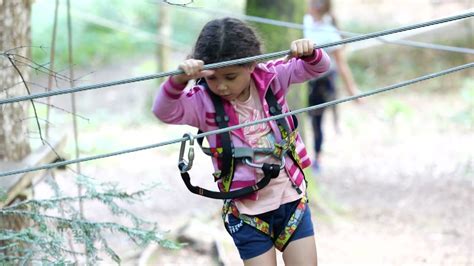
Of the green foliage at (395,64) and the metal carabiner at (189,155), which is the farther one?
the green foliage at (395,64)

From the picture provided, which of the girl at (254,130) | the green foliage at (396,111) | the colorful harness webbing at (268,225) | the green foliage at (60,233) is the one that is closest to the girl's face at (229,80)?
the girl at (254,130)

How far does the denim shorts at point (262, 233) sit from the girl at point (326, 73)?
3580 millimetres

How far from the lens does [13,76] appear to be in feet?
10.8

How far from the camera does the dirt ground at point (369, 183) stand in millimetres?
4734

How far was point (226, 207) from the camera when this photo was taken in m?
2.39

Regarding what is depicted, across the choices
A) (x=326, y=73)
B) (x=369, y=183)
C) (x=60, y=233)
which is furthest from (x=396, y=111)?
(x=60, y=233)

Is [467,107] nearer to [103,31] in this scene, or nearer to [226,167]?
[226,167]

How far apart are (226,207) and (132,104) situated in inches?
398

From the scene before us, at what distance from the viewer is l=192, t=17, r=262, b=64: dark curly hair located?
87.2 inches

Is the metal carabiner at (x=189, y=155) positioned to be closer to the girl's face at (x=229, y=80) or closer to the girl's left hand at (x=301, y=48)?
the girl's face at (x=229, y=80)

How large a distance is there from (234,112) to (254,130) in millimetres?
91

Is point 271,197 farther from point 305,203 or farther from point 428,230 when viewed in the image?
point 428,230

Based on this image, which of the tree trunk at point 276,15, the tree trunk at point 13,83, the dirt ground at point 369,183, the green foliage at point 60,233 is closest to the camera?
the green foliage at point 60,233

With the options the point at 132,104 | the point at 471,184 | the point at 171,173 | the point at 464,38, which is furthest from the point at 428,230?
the point at 132,104
